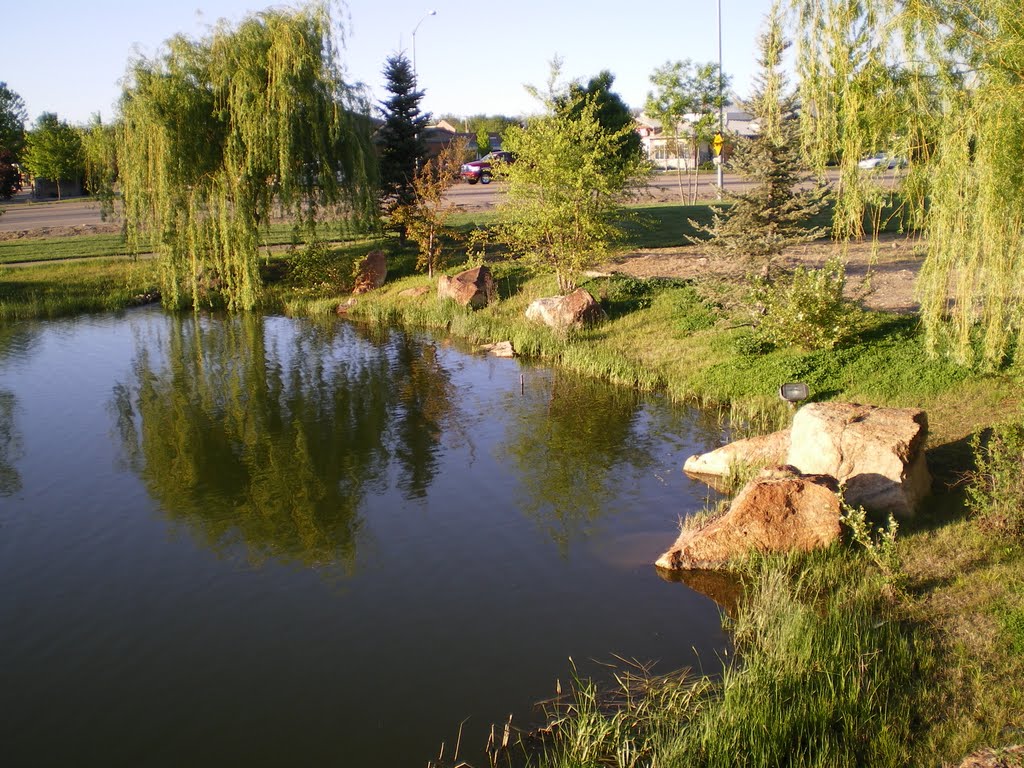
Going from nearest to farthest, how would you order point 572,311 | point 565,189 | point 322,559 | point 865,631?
point 865,631 < point 322,559 < point 572,311 < point 565,189

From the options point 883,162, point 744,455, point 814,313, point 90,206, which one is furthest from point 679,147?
point 883,162

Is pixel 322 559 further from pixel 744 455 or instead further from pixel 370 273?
pixel 370 273

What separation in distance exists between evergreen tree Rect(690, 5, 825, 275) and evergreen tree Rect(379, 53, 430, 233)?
455 inches

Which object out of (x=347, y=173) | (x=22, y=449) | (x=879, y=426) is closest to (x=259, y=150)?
(x=347, y=173)

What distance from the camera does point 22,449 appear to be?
13.6m

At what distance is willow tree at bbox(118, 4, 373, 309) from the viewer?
22.2m

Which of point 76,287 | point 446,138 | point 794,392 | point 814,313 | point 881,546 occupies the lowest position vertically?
point 881,546

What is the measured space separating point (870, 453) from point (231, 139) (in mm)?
18211

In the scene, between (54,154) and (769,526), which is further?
A: (54,154)

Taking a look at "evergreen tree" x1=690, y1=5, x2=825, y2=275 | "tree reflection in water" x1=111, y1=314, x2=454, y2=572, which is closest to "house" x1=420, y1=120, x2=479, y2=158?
"tree reflection in water" x1=111, y1=314, x2=454, y2=572

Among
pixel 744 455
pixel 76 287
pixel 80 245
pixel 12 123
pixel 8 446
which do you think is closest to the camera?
pixel 744 455

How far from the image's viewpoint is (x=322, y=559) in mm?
9984

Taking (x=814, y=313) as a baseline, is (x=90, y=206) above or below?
above

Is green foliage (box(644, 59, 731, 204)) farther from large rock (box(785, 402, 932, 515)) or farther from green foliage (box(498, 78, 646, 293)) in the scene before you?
large rock (box(785, 402, 932, 515))
